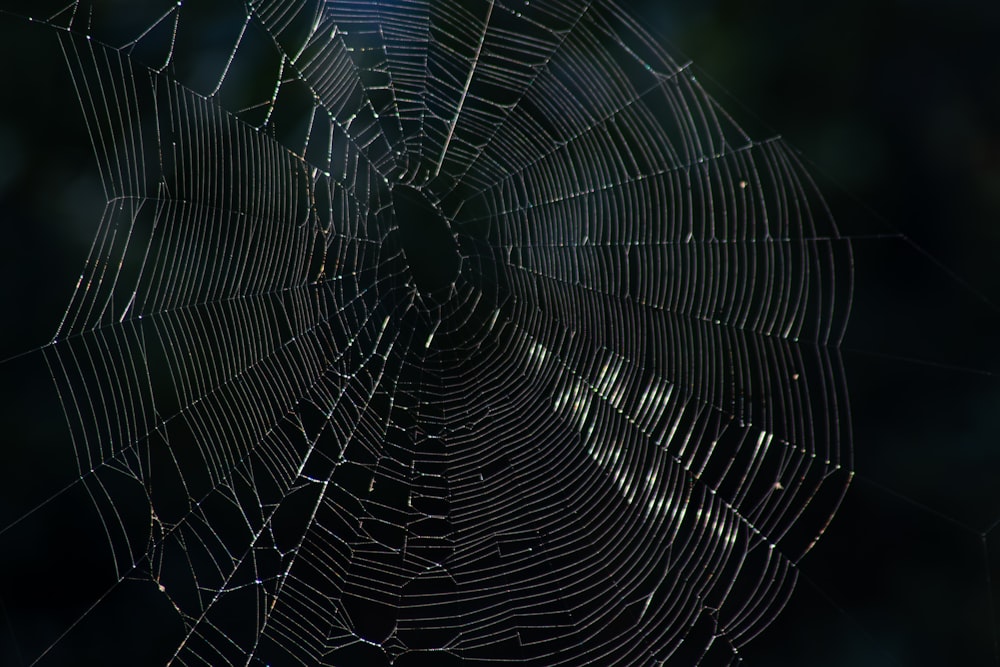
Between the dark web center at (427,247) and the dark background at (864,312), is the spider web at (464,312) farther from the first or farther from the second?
the dark background at (864,312)

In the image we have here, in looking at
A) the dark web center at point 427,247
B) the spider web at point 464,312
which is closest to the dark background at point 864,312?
the spider web at point 464,312

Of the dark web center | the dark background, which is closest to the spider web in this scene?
the dark web center

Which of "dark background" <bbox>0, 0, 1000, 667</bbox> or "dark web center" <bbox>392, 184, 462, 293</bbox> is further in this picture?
"dark background" <bbox>0, 0, 1000, 667</bbox>

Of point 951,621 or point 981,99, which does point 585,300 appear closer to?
point 981,99

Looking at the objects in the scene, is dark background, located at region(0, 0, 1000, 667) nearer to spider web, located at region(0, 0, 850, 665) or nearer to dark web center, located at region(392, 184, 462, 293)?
spider web, located at region(0, 0, 850, 665)

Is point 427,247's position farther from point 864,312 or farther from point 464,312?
point 864,312

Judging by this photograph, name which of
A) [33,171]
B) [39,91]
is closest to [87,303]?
[33,171]
